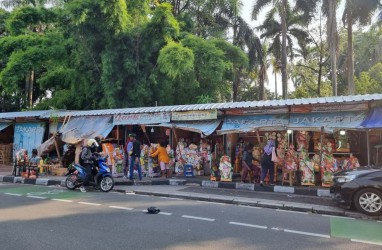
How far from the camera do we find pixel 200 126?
14.0 m

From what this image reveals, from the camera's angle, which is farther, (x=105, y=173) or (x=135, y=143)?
(x=135, y=143)

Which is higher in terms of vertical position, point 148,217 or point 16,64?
point 16,64

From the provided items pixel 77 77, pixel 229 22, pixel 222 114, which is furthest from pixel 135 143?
pixel 229 22

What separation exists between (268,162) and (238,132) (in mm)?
1543

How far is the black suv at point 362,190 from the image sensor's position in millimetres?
8250

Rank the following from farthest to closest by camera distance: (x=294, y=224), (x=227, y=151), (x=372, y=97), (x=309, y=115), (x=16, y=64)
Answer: (x=16, y=64), (x=227, y=151), (x=309, y=115), (x=372, y=97), (x=294, y=224)

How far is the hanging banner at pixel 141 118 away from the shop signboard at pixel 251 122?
8.51ft

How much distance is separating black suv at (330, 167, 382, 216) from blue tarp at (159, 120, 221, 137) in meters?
5.74

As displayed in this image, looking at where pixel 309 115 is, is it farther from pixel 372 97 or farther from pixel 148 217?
pixel 148 217

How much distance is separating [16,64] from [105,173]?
40.9 feet

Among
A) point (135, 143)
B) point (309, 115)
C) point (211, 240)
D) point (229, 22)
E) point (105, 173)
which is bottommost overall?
point (211, 240)

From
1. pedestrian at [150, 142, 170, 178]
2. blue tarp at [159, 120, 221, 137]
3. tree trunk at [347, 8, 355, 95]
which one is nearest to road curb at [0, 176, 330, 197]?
pedestrian at [150, 142, 170, 178]

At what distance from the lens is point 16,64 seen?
20.5 metres

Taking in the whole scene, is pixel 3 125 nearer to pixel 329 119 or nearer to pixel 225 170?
pixel 225 170
